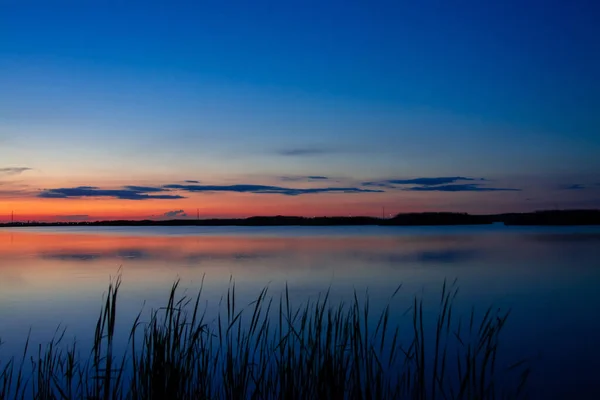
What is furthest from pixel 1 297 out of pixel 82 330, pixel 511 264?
pixel 511 264

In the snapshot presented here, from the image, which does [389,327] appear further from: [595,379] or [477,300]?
[477,300]

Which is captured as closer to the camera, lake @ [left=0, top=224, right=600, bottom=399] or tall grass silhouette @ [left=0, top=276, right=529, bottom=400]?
tall grass silhouette @ [left=0, top=276, right=529, bottom=400]

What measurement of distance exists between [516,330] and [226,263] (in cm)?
1707

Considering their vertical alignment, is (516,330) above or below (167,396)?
below

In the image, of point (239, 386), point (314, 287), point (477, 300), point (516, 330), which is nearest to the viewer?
point (239, 386)

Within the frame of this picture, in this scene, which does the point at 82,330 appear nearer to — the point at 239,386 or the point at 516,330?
the point at 239,386

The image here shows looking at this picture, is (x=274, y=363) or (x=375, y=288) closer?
(x=274, y=363)

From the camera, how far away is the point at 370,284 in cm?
1830

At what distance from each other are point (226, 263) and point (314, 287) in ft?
30.8

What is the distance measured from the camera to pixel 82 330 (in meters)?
11.3

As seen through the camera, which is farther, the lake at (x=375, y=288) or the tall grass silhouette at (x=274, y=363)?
the lake at (x=375, y=288)

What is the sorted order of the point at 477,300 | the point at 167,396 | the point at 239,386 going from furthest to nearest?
the point at 477,300
the point at 239,386
the point at 167,396

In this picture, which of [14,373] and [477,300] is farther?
[477,300]

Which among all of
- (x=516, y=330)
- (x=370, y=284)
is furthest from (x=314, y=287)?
(x=516, y=330)
